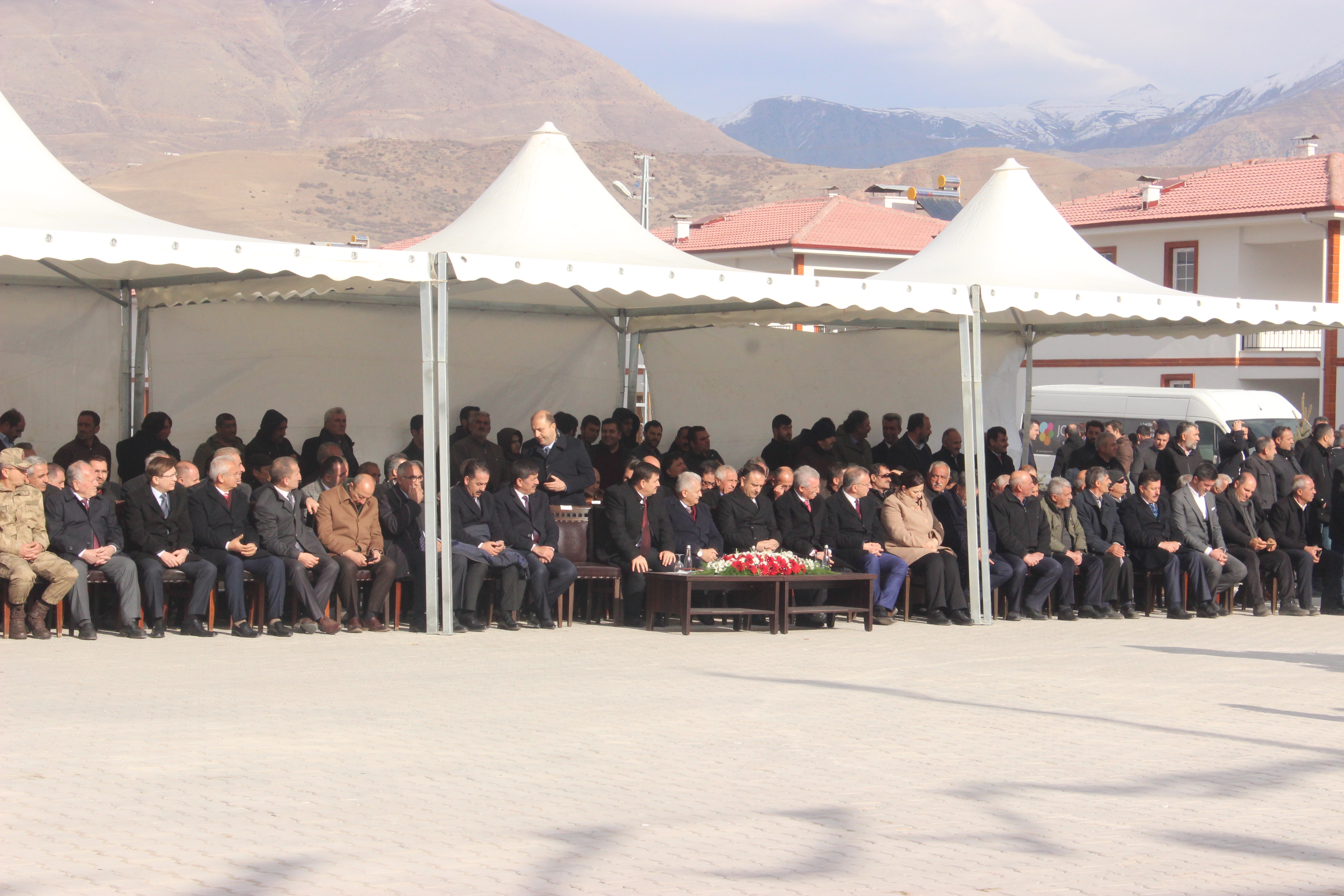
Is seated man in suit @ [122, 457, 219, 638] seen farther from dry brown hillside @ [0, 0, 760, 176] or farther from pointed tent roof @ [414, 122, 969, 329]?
dry brown hillside @ [0, 0, 760, 176]

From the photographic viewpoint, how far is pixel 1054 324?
16.4 metres

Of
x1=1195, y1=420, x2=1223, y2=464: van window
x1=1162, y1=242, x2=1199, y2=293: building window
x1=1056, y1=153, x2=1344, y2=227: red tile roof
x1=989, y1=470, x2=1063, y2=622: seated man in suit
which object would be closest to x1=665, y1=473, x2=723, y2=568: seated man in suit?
x1=989, y1=470, x2=1063, y2=622: seated man in suit

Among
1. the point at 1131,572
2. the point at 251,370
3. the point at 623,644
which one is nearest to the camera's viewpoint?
the point at 623,644

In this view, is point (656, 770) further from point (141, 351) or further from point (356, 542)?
point (141, 351)

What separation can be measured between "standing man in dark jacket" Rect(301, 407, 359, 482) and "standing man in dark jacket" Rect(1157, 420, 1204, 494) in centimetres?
741

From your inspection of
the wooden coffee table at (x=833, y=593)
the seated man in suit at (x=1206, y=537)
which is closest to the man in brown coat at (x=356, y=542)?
the wooden coffee table at (x=833, y=593)

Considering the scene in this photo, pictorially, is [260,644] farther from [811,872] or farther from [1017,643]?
[811,872]

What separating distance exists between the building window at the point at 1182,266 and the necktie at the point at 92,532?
31.3 m

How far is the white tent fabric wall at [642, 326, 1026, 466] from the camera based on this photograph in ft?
→ 51.2

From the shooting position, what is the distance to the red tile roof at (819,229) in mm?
44812

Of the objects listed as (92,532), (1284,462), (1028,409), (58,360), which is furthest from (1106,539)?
(58,360)

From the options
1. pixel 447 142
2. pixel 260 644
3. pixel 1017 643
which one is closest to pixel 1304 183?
pixel 1017 643

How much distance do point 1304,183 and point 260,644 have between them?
3274 centimetres

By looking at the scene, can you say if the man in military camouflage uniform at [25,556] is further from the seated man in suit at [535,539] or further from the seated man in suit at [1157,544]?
the seated man in suit at [1157,544]
